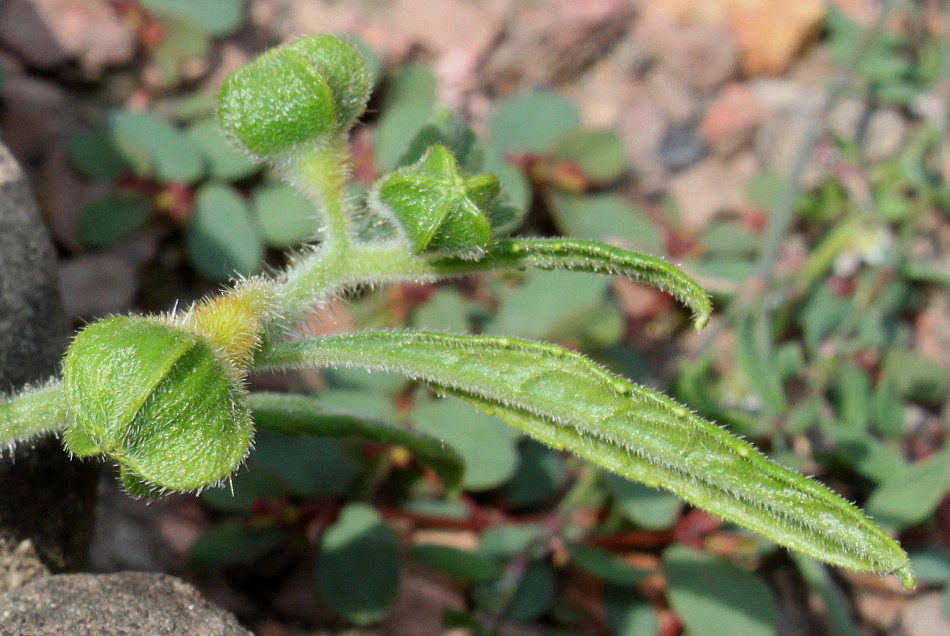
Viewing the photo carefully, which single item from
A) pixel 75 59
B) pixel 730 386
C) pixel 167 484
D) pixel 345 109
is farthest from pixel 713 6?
pixel 167 484

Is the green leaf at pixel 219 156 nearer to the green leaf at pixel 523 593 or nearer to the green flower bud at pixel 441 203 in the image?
the green leaf at pixel 523 593

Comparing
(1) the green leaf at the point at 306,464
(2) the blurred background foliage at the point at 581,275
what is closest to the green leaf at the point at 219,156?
(2) the blurred background foliage at the point at 581,275

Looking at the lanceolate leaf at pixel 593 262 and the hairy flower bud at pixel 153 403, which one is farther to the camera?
the lanceolate leaf at pixel 593 262

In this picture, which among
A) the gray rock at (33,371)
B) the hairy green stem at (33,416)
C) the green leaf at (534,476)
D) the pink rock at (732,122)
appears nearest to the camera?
the hairy green stem at (33,416)

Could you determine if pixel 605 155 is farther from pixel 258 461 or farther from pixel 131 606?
pixel 131 606

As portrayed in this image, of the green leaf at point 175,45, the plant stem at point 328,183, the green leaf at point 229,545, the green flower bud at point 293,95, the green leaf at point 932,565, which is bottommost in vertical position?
the green leaf at point 932,565

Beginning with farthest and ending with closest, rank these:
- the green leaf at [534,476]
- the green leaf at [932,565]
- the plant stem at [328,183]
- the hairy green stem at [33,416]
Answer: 1. the green leaf at [534,476]
2. the green leaf at [932,565]
3. the plant stem at [328,183]
4. the hairy green stem at [33,416]

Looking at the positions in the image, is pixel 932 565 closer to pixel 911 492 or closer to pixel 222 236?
pixel 911 492
